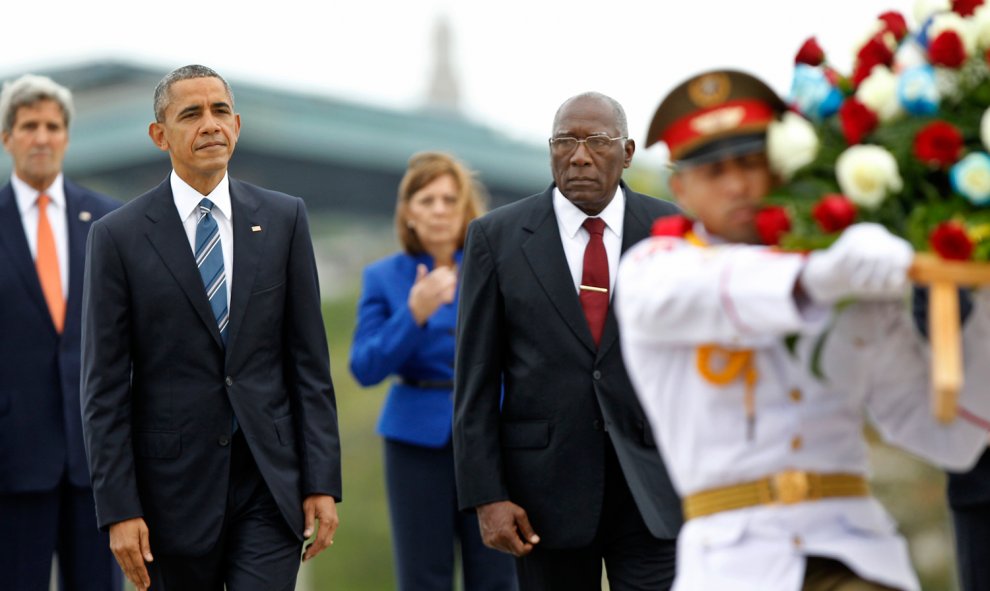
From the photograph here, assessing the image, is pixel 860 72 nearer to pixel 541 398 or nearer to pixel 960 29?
pixel 960 29

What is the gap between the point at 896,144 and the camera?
4984 mm

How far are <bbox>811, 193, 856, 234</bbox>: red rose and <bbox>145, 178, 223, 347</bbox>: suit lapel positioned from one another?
8.71 feet

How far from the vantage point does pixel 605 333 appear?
6910 mm

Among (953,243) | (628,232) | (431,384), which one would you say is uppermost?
(628,232)

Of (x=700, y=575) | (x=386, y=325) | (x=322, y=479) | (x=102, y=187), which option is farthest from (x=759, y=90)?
(x=102, y=187)

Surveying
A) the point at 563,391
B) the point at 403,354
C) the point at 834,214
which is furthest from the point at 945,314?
the point at 403,354

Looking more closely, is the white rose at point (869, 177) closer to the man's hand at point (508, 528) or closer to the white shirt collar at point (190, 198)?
the man's hand at point (508, 528)

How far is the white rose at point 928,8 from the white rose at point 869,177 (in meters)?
0.62

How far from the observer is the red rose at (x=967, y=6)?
17.1 feet

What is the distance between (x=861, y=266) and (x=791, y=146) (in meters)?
0.63

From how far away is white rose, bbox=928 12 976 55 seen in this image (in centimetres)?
507

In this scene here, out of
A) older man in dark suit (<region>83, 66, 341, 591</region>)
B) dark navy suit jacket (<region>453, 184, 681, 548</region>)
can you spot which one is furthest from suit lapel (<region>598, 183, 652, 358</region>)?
older man in dark suit (<region>83, 66, 341, 591</region>)

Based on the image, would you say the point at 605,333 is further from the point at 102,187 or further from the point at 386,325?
the point at 102,187

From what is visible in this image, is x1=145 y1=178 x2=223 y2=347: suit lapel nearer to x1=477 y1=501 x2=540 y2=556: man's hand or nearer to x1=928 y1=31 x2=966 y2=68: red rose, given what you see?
x1=477 y1=501 x2=540 y2=556: man's hand
